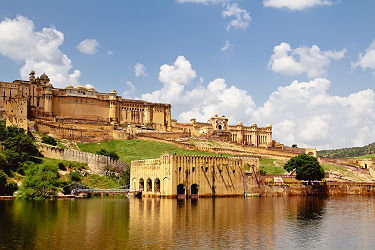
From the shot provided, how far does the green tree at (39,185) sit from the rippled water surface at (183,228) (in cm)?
997

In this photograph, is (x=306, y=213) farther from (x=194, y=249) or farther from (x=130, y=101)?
(x=130, y=101)

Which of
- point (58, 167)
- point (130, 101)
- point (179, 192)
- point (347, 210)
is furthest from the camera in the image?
point (130, 101)

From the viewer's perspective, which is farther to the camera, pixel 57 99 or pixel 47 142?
pixel 57 99

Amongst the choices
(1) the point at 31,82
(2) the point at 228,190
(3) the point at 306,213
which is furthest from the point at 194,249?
(1) the point at 31,82

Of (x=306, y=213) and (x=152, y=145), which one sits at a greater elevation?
(x=152, y=145)

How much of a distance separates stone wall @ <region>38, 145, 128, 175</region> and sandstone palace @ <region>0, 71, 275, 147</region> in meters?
13.5

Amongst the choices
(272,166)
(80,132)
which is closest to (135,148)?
(80,132)

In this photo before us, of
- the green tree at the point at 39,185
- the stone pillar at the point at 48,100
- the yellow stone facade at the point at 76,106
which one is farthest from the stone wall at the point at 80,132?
the green tree at the point at 39,185

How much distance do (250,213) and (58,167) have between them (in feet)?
113

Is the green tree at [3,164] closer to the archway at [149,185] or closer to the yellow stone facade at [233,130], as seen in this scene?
the archway at [149,185]

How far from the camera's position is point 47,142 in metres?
75.1

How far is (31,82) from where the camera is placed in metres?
98.7

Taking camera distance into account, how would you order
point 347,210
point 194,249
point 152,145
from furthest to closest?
point 152,145 < point 347,210 < point 194,249

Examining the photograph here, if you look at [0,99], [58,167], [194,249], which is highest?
[0,99]
